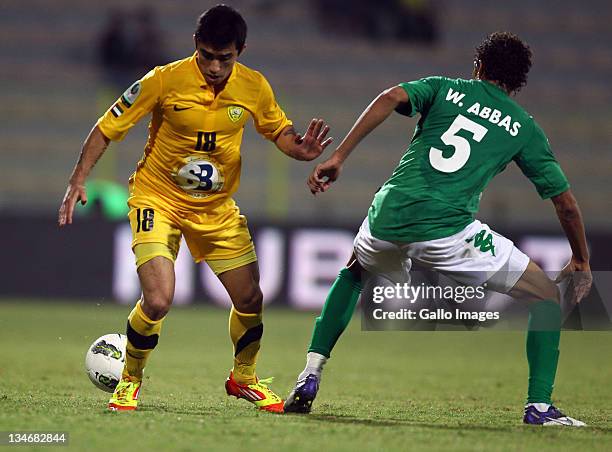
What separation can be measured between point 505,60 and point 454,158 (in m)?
0.55

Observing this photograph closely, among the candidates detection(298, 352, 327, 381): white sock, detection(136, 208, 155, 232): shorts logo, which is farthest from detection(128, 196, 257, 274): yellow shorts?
detection(298, 352, 327, 381): white sock

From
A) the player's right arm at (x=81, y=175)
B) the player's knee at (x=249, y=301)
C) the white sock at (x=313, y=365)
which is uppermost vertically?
the player's right arm at (x=81, y=175)

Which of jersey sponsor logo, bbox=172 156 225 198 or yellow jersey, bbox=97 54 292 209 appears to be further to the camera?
jersey sponsor logo, bbox=172 156 225 198

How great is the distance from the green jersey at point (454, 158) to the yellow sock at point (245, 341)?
→ 933 mm

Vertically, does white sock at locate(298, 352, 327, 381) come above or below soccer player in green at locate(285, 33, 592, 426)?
below

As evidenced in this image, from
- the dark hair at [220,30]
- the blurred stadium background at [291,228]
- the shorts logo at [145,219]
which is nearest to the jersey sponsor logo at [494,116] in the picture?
the dark hair at [220,30]

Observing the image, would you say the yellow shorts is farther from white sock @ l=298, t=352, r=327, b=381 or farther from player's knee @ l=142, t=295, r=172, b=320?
white sock @ l=298, t=352, r=327, b=381

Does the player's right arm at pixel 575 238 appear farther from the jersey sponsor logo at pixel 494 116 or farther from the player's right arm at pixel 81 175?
the player's right arm at pixel 81 175

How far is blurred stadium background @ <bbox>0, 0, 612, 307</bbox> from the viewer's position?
14797 mm

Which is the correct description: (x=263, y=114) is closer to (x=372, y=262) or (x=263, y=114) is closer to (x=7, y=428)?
(x=372, y=262)

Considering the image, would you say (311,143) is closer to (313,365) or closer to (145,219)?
(145,219)

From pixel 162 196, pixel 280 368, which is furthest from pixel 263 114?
pixel 280 368

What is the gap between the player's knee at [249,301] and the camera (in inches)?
222

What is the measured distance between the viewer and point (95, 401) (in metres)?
5.67
